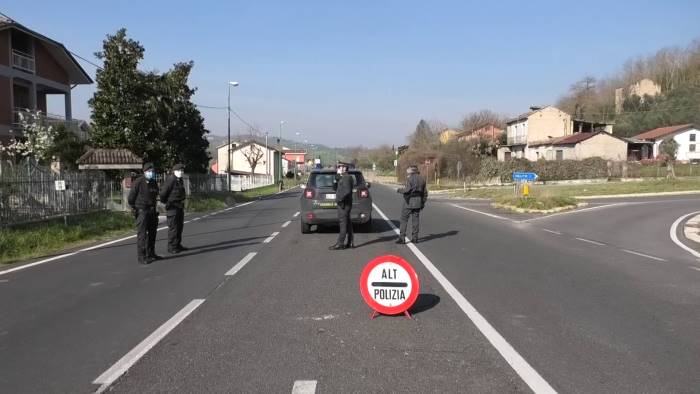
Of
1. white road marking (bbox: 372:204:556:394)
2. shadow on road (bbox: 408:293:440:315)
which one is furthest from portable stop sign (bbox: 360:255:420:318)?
white road marking (bbox: 372:204:556:394)

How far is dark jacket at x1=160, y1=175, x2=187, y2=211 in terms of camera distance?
1118 cm

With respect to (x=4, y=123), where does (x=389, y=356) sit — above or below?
below

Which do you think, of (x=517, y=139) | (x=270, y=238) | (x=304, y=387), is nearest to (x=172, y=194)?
(x=270, y=238)

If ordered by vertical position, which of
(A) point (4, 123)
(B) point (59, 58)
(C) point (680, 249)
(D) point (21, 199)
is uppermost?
(B) point (59, 58)

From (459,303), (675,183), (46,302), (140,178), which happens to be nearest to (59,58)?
(140,178)

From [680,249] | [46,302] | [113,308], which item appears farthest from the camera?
[680,249]

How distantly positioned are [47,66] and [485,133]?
59016 mm

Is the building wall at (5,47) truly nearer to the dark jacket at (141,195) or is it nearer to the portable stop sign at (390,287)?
the dark jacket at (141,195)

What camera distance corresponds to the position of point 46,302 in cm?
709

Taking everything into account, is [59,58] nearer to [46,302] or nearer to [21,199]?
[21,199]

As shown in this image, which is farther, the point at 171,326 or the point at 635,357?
the point at 171,326

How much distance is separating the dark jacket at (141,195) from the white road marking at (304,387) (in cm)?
698

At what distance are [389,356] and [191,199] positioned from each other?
24.4 meters

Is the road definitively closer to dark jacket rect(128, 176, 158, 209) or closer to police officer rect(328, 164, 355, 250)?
police officer rect(328, 164, 355, 250)
